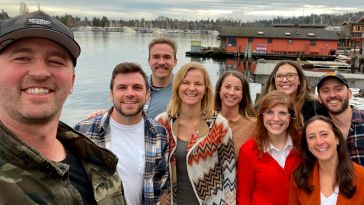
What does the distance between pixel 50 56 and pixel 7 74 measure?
0.73 feet

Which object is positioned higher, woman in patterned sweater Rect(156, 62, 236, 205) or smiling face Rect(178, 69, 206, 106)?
smiling face Rect(178, 69, 206, 106)

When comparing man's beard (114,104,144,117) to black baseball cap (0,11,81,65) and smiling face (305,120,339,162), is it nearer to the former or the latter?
black baseball cap (0,11,81,65)

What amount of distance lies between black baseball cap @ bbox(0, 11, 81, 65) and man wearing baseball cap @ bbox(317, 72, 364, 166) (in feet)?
→ 9.46

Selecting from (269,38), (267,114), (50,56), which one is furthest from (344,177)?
(269,38)

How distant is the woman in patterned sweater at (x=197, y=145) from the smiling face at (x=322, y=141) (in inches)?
29.1

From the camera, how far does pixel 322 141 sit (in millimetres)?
3055

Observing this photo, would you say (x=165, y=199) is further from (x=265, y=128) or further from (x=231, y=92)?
(x=231, y=92)

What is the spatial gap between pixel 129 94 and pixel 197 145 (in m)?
0.80

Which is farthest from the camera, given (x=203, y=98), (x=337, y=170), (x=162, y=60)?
(x=162, y=60)

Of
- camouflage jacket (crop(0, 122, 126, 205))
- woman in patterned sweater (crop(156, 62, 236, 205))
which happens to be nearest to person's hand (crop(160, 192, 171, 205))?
woman in patterned sweater (crop(156, 62, 236, 205))

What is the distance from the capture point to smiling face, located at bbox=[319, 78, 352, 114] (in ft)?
12.1

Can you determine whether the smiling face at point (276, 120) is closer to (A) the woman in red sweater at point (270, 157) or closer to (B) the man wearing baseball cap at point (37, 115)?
(A) the woman in red sweater at point (270, 157)

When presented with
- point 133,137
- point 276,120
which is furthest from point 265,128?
point 133,137

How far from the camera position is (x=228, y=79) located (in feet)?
13.3
